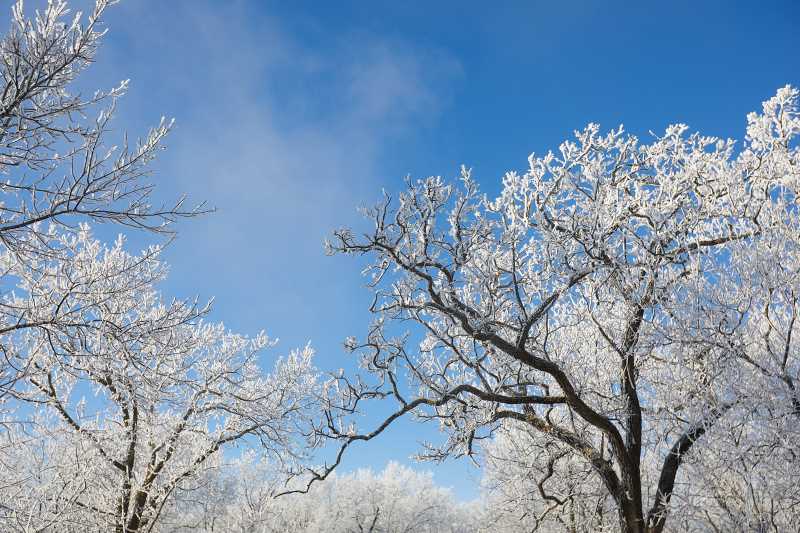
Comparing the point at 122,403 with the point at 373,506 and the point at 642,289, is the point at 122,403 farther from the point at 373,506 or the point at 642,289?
the point at 373,506

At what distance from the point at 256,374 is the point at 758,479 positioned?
12131mm

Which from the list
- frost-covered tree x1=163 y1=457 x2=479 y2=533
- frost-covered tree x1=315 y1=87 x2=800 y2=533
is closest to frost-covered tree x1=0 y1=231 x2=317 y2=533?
frost-covered tree x1=315 y1=87 x2=800 y2=533

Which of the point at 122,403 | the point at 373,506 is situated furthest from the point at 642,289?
the point at 373,506

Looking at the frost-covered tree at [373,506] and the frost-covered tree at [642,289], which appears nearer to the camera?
the frost-covered tree at [642,289]

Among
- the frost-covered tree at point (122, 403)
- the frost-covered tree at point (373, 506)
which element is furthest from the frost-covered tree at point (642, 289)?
the frost-covered tree at point (373, 506)

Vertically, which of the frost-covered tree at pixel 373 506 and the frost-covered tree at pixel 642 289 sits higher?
the frost-covered tree at pixel 373 506

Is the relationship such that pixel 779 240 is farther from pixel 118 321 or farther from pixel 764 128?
pixel 118 321

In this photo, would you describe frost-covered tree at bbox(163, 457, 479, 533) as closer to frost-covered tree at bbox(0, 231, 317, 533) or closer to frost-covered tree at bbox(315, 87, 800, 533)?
frost-covered tree at bbox(0, 231, 317, 533)

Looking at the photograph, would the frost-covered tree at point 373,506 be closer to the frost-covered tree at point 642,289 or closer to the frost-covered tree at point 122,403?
the frost-covered tree at point 122,403

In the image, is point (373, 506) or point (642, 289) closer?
point (642, 289)

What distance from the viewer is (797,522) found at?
24.0 ft

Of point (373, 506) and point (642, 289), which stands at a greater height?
point (373, 506)

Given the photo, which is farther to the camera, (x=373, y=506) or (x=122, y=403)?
(x=373, y=506)

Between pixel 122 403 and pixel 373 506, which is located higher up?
pixel 373 506
